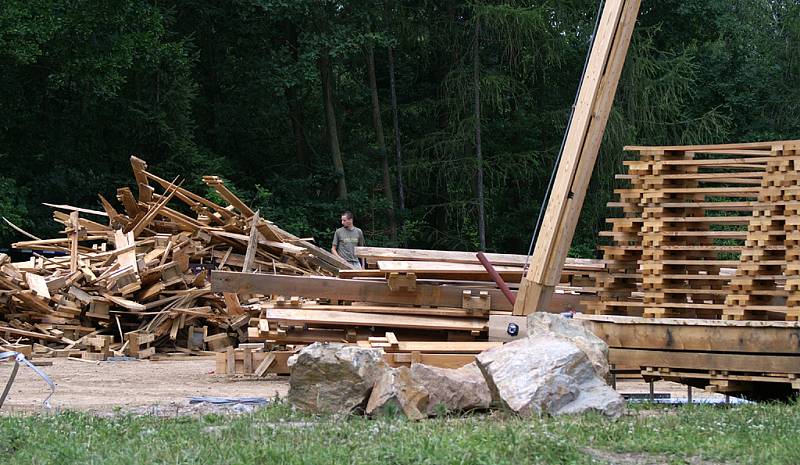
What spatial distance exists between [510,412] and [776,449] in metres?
2.52

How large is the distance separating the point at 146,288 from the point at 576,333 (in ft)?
32.8

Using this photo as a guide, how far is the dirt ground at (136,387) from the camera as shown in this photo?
440 inches

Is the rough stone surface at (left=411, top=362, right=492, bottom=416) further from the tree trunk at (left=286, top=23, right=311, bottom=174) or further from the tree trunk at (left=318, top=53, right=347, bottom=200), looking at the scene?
the tree trunk at (left=286, top=23, right=311, bottom=174)

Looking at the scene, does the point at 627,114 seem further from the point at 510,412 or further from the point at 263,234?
the point at 510,412

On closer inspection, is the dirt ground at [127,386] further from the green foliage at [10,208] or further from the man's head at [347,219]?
the green foliage at [10,208]

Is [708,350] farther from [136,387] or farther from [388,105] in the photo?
[388,105]

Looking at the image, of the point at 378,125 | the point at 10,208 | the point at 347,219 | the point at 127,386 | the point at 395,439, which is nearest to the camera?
the point at 395,439

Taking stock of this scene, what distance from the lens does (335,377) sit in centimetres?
968

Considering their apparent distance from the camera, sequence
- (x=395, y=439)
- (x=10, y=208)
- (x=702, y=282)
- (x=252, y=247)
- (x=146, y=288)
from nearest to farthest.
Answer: (x=395, y=439) → (x=702, y=282) → (x=146, y=288) → (x=252, y=247) → (x=10, y=208)

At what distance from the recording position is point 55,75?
1185 inches

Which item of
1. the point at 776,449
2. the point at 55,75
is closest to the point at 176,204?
the point at 55,75

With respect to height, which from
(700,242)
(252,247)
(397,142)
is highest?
(397,142)

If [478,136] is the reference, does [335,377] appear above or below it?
below

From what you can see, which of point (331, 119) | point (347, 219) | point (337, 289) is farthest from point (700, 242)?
point (331, 119)
